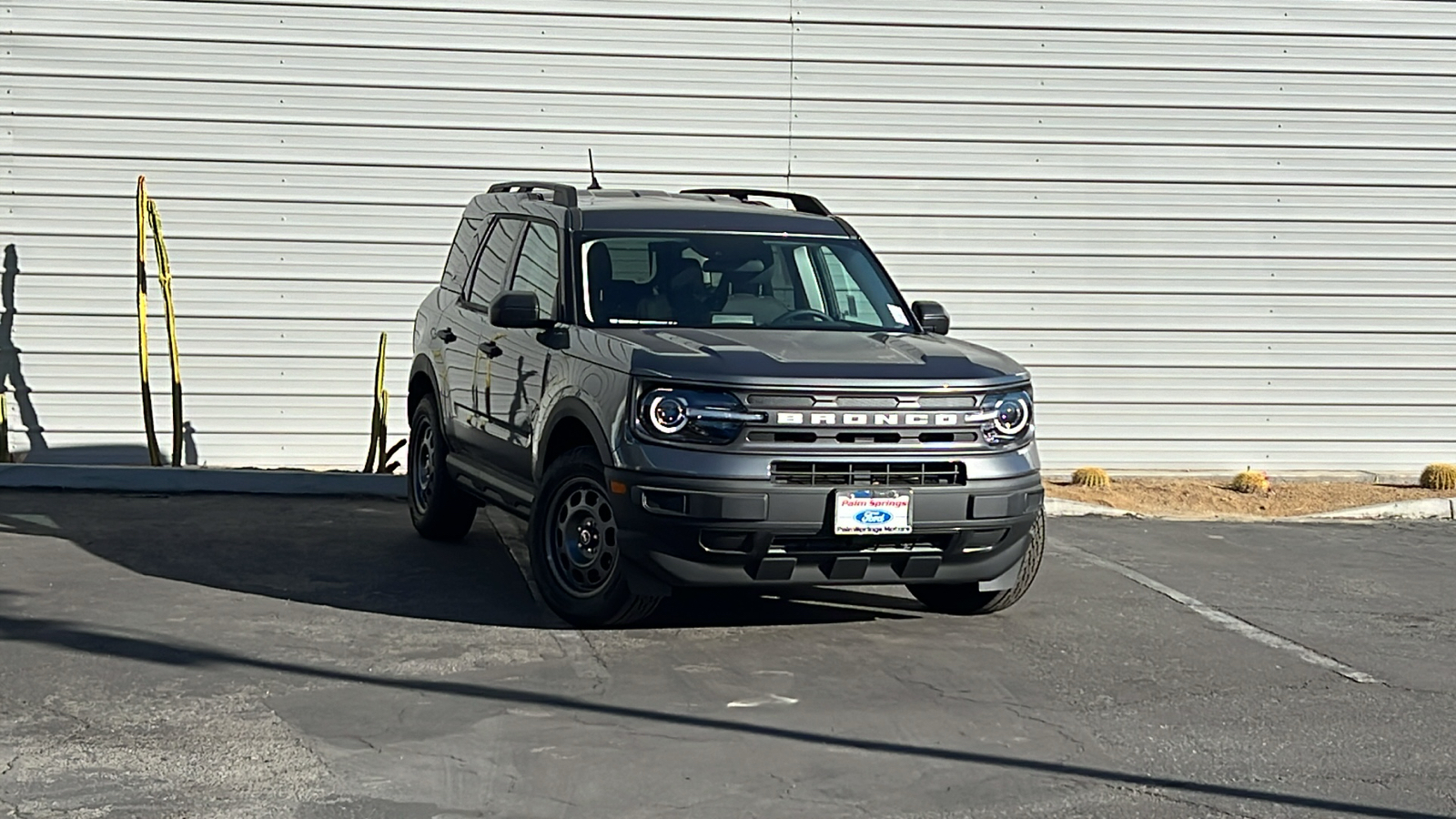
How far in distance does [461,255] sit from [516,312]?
6.36ft

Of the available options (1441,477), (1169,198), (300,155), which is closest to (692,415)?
(300,155)

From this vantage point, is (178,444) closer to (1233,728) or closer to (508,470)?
(508,470)

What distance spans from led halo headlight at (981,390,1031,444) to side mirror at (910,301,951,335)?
3.05ft

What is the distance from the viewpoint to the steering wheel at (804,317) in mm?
8328

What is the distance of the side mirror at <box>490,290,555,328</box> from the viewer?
26.5ft

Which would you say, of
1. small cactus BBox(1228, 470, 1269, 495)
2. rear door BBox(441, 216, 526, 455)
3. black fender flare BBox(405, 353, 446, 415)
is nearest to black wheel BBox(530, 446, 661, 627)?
rear door BBox(441, 216, 526, 455)

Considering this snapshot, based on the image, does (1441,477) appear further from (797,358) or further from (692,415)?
(692,415)

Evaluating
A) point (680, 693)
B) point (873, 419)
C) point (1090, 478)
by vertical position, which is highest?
point (873, 419)

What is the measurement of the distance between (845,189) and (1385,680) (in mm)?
6524

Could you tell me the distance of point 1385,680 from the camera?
23.8ft

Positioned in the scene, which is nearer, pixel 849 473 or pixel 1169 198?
pixel 849 473

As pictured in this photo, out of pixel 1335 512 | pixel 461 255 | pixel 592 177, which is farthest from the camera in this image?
pixel 1335 512

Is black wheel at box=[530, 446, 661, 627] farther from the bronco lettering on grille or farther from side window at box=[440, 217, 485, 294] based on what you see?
side window at box=[440, 217, 485, 294]

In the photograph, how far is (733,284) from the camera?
8.44 meters
